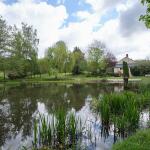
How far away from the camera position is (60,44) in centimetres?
6675

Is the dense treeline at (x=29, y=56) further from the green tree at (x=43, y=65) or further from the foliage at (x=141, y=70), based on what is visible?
the foliage at (x=141, y=70)

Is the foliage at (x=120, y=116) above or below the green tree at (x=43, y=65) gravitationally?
below

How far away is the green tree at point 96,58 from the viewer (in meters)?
75.8

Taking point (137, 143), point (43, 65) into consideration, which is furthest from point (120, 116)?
point (43, 65)

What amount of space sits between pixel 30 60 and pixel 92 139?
56.6 m

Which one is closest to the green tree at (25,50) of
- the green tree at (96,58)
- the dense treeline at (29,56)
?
the dense treeline at (29,56)

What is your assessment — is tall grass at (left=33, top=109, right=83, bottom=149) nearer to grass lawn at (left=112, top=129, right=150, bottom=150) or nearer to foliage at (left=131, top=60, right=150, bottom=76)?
grass lawn at (left=112, top=129, right=150, bottom=150)

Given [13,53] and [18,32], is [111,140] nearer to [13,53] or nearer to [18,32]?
[13,53]

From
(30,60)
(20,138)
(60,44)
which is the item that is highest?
(60,44)

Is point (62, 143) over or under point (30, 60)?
under

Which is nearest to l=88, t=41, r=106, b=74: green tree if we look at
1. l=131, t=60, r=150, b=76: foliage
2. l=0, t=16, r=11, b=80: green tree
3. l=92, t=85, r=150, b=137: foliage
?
l=131, t=60, r=150, b=76: foliage

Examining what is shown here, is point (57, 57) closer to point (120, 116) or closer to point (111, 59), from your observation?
point (111, 59)

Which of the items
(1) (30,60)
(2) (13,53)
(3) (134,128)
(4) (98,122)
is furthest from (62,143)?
(1) (30,60)

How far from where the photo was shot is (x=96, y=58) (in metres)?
77.1
